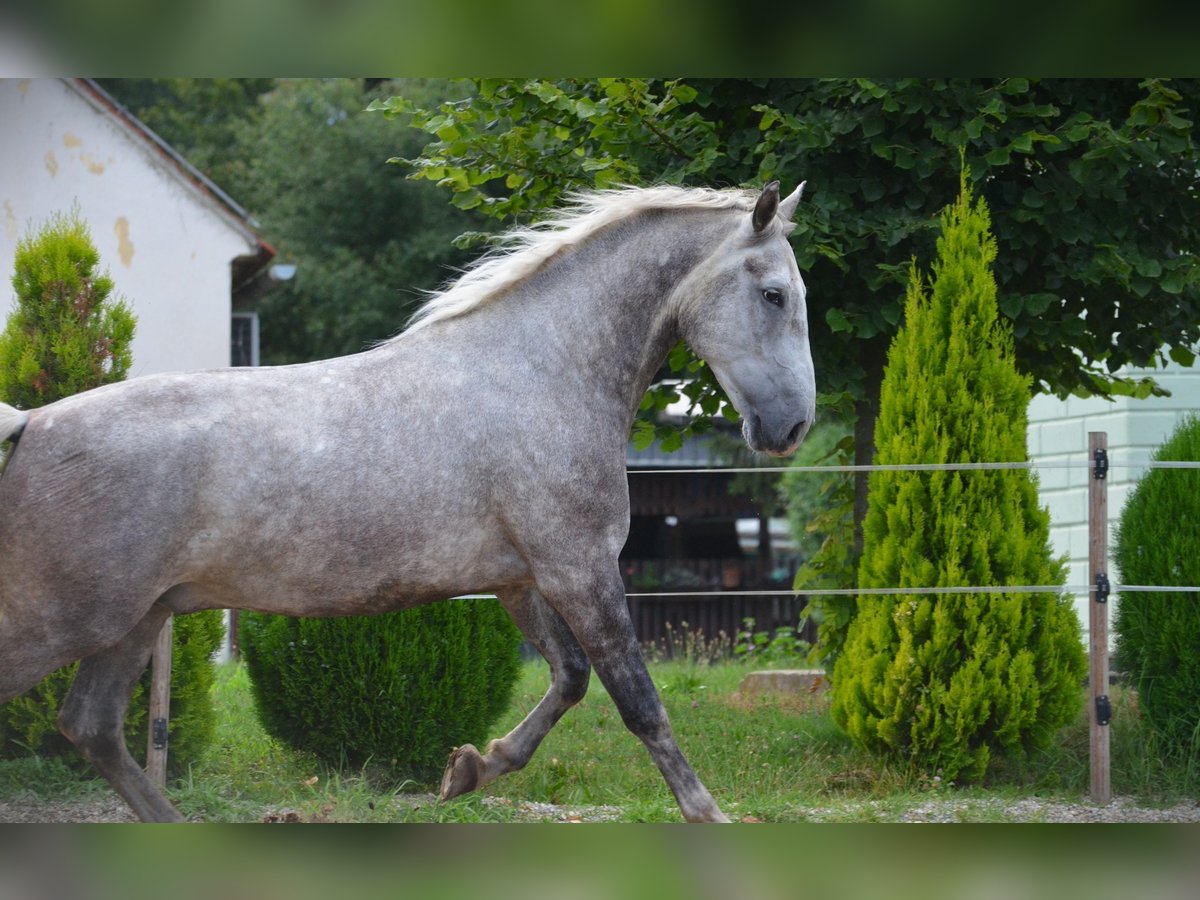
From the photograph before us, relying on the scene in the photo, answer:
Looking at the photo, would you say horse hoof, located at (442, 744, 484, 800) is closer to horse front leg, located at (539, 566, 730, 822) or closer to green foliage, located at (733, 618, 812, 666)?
horse front leg, located at (539, 566, 730, 822)

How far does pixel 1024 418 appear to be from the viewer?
7.34 metres

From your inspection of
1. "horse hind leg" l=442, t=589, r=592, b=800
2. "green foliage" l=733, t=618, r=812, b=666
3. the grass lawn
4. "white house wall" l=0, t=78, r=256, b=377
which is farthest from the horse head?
"white house wall" l=0, t=78, r=256, b=377

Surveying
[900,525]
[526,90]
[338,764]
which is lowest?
[338,764]

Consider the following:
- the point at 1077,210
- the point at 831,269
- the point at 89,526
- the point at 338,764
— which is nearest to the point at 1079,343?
the point at 1077,210

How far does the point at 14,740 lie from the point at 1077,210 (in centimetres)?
655

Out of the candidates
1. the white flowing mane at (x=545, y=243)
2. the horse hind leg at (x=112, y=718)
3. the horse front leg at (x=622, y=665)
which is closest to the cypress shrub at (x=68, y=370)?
the horse hind leg at (x=112, y=718)

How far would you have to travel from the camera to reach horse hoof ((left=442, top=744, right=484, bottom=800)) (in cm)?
522

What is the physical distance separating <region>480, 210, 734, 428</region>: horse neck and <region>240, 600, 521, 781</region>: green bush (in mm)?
2358

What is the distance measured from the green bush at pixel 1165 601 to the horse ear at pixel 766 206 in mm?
3712

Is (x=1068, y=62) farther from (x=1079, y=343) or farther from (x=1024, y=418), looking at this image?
(x=1079, y=343)

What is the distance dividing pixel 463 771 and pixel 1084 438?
9342 millimetres

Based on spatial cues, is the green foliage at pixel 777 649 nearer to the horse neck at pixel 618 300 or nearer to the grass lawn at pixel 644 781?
the grass lawn at pixel 644 781

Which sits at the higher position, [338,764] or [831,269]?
[831,269]

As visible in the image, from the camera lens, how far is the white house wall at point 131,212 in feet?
51.6
